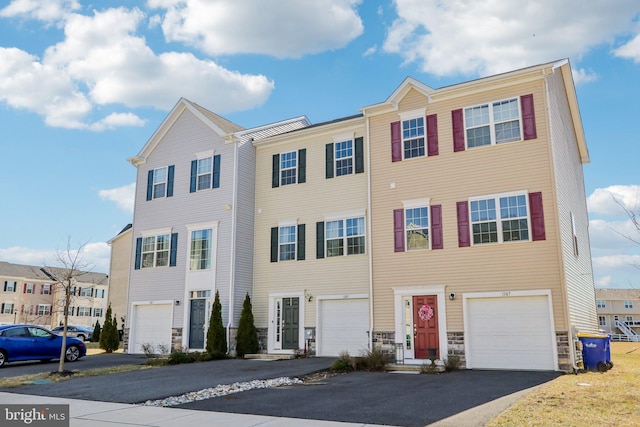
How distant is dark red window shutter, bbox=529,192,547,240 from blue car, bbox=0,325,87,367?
1610 centimetres

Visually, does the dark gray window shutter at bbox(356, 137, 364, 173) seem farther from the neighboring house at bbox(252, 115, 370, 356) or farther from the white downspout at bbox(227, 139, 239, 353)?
the white downspout at bbox(227, 139, 239, 353)

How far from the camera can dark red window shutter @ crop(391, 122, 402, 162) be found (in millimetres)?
18094

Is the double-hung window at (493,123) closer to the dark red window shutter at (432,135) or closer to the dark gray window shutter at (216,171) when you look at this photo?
the dark red window shutter at (432,135)

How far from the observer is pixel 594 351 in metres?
14.4

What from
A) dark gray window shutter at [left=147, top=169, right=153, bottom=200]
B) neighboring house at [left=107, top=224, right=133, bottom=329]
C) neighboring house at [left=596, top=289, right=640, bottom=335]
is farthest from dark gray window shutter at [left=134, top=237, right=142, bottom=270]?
neighboring house at [left=596, top=289, right=640, bottom=335]

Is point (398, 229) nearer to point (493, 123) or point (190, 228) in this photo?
point (493, 123)

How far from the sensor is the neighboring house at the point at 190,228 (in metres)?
21.0

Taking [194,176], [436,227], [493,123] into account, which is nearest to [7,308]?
[194,176]

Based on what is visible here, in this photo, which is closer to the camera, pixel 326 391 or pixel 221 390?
pixel 326 391

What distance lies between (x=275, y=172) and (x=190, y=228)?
4264 mm

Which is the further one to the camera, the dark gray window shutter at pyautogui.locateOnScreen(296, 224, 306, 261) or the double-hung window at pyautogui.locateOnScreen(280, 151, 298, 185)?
the double-hung window at pyautogui.locateOnScreen(280, 151, 298, 185)

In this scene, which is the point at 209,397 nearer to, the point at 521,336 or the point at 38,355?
the point at 521,336

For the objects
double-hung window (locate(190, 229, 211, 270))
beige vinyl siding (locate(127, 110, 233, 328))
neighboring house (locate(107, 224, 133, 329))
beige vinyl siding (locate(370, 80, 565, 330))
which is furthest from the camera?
neighboring house (locate(107, 224, 133, 329))

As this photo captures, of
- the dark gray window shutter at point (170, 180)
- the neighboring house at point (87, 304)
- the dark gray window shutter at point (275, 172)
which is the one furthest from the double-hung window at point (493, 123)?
the neighboring house at point (87, 304)
